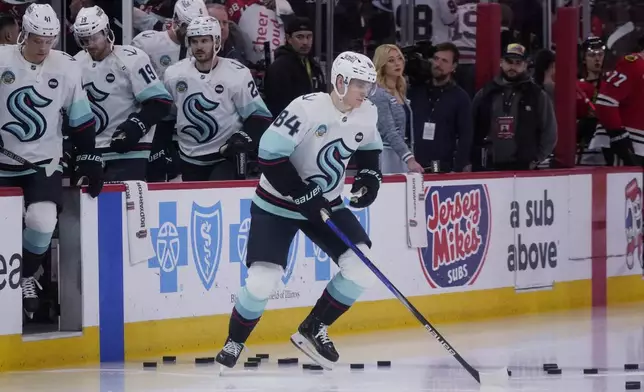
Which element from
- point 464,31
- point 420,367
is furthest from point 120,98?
Result: point 464,31

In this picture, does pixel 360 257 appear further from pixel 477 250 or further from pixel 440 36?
pixel 440 36

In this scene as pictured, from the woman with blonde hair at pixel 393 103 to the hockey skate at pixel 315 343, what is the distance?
211cm

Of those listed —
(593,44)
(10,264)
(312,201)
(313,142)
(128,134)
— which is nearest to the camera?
(312,201)

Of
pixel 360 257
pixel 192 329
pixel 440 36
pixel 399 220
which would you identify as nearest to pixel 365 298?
pixel 399 220

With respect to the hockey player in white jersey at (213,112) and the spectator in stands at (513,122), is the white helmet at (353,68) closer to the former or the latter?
the hockey player in white jersey at (213,112)

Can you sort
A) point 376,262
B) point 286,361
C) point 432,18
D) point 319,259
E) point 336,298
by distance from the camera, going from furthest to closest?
1. point 432,18
2. point 376,262
3. point 319,259
4. point 286,361
5. point 336,298

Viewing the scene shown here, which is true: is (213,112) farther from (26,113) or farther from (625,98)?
(625,98)

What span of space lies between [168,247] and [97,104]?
3.16 feet

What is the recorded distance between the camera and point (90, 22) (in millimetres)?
8516

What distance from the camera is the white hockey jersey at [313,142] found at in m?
7.41

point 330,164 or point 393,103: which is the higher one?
point 393,103

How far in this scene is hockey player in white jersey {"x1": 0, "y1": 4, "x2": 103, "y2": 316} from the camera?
7.90 m

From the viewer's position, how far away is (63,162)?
29.2ft

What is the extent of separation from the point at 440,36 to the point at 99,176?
4.08m
